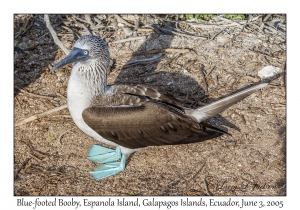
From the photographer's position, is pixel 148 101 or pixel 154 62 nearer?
pixel 148 101

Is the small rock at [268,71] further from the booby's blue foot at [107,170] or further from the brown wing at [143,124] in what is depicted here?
the booby's blue foot at [107,170]

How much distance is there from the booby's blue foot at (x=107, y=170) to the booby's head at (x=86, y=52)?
1.28 metres

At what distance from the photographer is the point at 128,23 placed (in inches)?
333

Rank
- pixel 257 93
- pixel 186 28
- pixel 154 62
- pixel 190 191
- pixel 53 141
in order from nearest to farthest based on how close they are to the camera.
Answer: pixel 190 191 < pixel 53 141 < pixel 257 93 < pixel 154 62 < pixel 186 28

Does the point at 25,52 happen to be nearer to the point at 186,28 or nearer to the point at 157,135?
the point at 186,28

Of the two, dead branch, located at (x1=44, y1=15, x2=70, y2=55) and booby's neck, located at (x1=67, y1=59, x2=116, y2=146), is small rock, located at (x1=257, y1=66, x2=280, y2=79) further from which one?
dead branch, located at (x1=44, y1=15, x2=70, y2=55)

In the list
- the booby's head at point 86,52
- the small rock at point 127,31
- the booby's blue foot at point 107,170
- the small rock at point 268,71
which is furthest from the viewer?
the small rock at point 127,31

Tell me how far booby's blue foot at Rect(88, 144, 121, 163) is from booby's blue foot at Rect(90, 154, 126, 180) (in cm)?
13

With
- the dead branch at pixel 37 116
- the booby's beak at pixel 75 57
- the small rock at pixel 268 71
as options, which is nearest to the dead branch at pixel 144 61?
the dead branch at pixel 37 116

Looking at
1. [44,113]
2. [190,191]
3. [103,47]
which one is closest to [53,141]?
[44,113]

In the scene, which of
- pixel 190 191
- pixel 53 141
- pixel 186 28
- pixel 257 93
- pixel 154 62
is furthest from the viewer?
pixel 186 28

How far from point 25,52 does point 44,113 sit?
1.78 meters

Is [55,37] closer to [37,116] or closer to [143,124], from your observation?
[37,116]

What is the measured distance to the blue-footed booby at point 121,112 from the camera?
560cm
